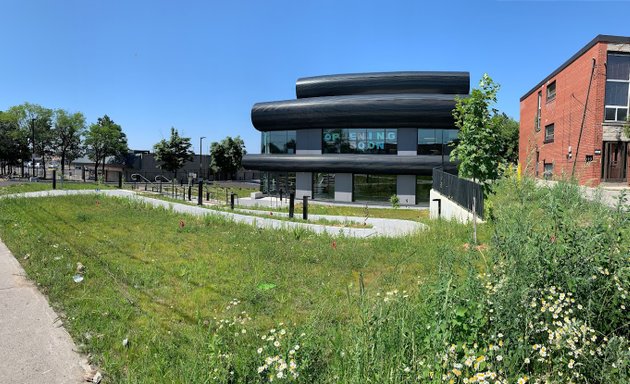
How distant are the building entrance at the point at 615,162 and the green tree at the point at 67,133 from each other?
7896 centimetres

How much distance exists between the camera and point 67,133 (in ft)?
225

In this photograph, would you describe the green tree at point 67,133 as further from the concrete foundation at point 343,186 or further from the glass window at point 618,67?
the glass window at point 618,67

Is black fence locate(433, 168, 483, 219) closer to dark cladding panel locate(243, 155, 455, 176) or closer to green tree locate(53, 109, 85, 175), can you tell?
dark cladding panel locate(243, 155, 455, 176)

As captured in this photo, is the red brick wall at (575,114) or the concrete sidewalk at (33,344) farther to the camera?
the red brick wall at (575,114)

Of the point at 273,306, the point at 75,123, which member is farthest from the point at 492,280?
the point at 75,123

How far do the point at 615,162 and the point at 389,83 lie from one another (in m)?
18.4

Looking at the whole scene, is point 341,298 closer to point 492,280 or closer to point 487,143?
point 492,280

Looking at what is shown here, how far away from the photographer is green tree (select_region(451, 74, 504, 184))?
9406mm

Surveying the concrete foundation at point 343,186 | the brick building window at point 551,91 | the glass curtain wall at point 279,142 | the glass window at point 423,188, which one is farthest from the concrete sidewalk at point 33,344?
the brick building window at point 551,91

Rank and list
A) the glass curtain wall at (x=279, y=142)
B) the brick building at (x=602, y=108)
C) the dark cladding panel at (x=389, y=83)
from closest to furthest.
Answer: the brick building at (x=602, y=108) → the dark cladding panel at (x=389, y=83) → the glass curtain wall at (x=279, y=142)

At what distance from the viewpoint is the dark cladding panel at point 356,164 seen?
102 ft

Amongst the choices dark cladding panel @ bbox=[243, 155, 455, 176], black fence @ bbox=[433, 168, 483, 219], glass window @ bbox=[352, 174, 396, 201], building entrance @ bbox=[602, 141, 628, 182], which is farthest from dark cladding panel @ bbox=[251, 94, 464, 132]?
black fence @ bbox=[433, 168, 483, 219]

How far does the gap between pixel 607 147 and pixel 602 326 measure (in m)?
30.3

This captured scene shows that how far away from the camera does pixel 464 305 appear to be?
10.1ft
